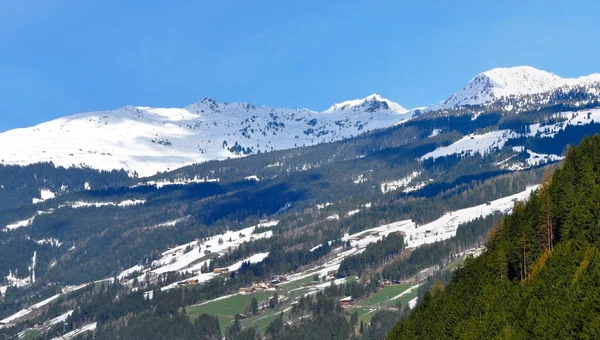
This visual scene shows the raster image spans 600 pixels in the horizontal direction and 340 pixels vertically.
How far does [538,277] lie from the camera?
111500 millimetres

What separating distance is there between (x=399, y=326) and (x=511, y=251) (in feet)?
92.3

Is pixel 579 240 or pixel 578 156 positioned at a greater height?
pixel 578 156

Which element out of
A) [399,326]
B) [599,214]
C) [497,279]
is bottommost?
[399,326]

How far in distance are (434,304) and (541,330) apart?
45.2 metres

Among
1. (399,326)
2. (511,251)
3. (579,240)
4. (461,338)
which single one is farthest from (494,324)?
(399,326)

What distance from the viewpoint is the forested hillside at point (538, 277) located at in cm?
9588

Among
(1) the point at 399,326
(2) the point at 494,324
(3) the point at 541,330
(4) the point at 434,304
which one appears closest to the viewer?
(3) the point at 541,330

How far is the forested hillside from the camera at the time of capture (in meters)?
95.9

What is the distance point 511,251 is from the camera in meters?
132

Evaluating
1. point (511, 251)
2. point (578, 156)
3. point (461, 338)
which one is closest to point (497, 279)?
point (511, 251)

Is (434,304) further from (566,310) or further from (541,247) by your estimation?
(566,310)

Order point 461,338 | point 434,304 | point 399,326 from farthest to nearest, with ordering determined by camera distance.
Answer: point 399,326 → point 434,304 → point 461,338

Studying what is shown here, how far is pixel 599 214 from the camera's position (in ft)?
388

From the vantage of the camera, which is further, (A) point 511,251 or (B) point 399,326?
(B) point 399,326
